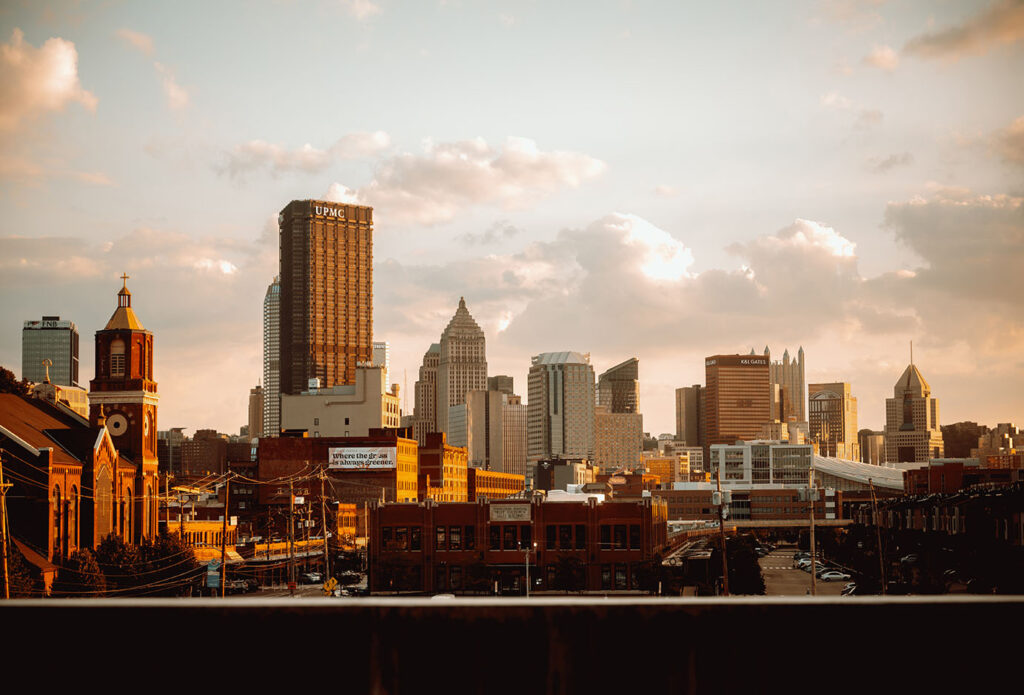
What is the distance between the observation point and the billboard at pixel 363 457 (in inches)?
6806

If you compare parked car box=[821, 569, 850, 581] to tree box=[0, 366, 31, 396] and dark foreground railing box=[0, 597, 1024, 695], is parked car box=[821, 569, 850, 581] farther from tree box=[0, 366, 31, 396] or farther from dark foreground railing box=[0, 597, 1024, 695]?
dark foreground railing box=[0, 597, 1024, 695]

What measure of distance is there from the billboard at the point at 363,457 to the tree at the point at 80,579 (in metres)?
91.6

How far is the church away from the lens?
82750mm

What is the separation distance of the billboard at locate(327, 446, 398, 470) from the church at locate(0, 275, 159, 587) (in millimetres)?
62933

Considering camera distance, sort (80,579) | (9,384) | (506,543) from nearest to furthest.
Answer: (80,579) < (506,543) < (9,384)

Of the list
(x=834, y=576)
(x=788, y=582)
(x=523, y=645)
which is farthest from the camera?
(x=834, y=576)

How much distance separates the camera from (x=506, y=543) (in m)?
88.4

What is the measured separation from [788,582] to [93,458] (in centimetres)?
6047

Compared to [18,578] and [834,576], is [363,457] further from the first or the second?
[18,578]

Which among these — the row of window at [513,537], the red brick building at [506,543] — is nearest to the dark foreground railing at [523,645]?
the red brick building at [506,543]

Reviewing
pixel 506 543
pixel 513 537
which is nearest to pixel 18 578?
pixel 506 543

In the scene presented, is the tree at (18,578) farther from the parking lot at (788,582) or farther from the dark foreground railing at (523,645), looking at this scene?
the dark foreground railing at (523,645)

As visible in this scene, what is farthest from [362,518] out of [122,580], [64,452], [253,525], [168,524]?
[122,580]

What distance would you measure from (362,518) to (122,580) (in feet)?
283
